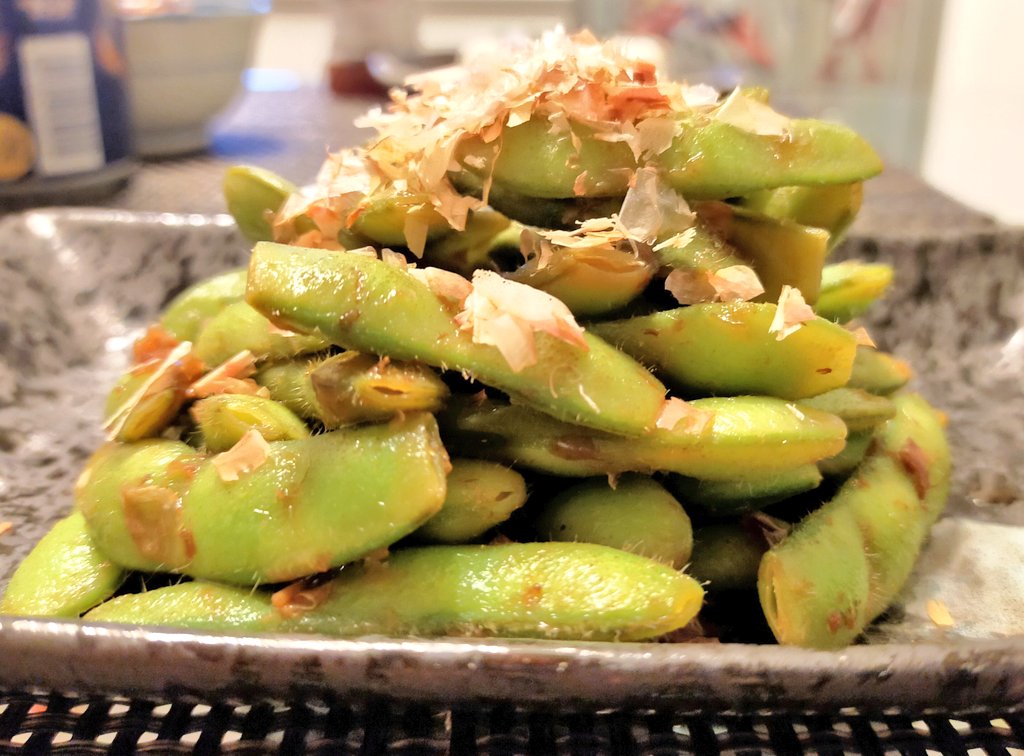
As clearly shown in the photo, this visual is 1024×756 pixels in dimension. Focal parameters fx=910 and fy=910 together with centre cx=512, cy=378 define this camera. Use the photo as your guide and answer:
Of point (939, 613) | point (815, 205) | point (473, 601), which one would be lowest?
point (939, 613)

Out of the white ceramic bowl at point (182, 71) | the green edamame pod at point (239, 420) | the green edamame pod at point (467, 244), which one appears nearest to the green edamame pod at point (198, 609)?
the green edamame pod at point (239, 420)

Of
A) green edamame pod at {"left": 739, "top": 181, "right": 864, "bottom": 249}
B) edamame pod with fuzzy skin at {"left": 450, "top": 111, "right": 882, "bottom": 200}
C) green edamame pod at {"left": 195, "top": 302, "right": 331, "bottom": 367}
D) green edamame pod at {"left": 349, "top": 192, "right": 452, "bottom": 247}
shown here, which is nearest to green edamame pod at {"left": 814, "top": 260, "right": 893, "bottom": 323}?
green edamame pod at {"left": 739, "top": 181, "right": 864, "bottom": 249}

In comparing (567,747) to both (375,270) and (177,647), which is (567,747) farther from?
(375,270)

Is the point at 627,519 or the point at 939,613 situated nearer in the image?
the point at 627,519

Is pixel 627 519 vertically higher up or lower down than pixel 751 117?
lower down

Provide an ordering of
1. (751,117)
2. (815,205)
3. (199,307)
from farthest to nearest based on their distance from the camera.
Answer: (199,307) < (815,205) < (751,117)

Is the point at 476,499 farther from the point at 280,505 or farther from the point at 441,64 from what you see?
the point at 441,64

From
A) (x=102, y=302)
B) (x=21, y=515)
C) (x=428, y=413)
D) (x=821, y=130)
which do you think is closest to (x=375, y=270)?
(x=428, y=413)

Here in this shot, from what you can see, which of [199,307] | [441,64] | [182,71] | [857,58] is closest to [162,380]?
[199,307]

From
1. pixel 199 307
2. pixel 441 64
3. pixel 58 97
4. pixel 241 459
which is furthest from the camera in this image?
pixel 441 64
